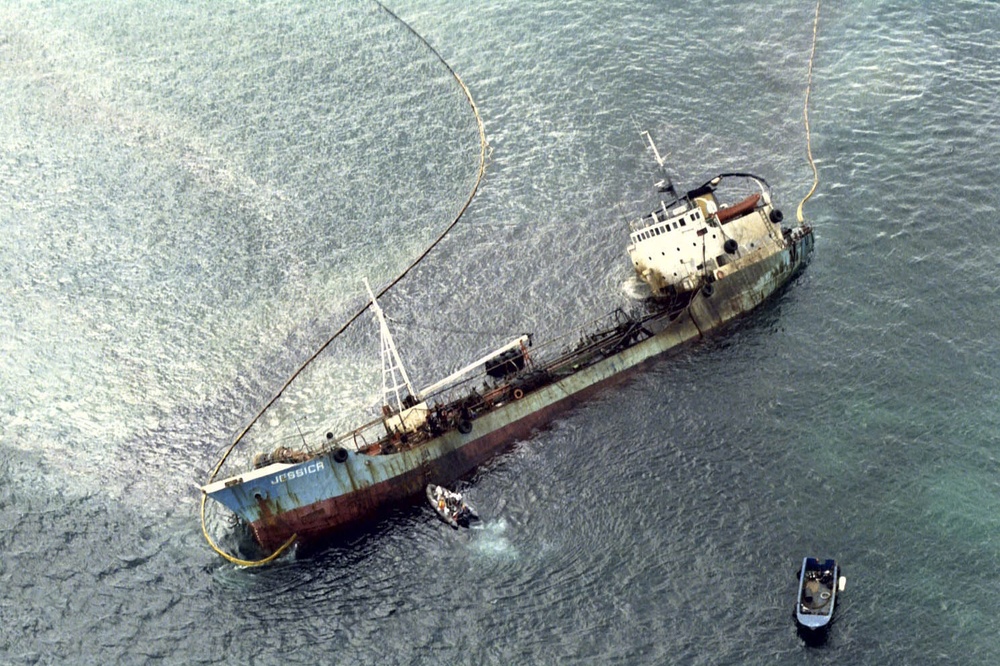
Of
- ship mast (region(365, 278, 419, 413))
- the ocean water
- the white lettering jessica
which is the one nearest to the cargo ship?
the white lettering jessica

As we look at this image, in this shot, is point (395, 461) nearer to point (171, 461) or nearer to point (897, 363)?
point (171, 461)

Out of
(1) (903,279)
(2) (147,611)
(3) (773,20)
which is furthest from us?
(3) (773,20)

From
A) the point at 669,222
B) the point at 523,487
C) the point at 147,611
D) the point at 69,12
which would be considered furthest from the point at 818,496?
the point at 69,12

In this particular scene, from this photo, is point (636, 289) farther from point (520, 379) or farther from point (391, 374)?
point (391, 374)

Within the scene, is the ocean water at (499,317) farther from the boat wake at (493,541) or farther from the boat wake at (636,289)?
the boat wake at (636,289)

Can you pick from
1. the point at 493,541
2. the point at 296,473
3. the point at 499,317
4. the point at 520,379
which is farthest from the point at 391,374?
the point at 493,541

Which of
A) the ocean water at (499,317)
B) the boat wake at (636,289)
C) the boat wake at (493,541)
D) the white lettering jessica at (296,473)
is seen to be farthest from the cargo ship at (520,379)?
the boat wake at (493,541)
